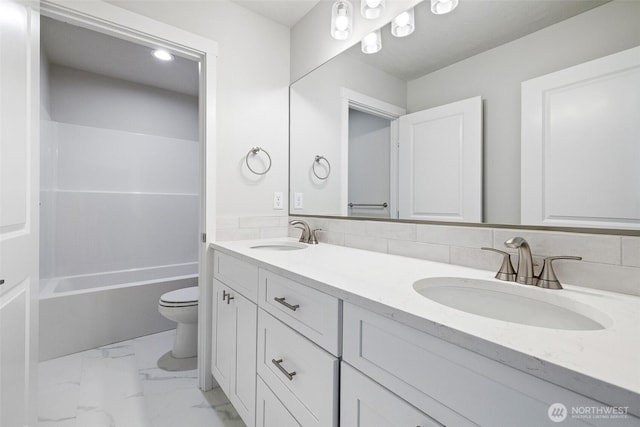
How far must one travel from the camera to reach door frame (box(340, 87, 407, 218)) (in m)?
1.32

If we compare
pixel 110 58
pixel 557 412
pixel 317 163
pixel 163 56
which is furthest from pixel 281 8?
pixel 557 412

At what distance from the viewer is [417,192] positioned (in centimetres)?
123

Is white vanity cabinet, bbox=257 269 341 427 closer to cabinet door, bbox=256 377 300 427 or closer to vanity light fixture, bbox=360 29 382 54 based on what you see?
cabinet door, bbox=256 377 300 427

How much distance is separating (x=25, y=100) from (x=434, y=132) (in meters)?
1.56

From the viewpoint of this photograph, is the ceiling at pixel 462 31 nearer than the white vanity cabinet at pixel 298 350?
No

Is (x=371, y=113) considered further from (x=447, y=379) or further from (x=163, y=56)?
(x=163, y=56)

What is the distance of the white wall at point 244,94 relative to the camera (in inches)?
64.1

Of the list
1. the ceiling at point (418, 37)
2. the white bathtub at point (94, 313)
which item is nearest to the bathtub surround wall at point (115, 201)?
the white bathtub at point (94, 313)

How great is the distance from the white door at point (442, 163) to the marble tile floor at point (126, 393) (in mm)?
1372

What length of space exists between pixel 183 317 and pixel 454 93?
2.04m

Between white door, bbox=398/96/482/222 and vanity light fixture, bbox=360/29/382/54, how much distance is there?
17.2 inches

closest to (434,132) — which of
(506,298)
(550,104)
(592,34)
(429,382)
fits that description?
(550,104)

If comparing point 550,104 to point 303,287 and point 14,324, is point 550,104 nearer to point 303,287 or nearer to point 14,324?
point 303,287

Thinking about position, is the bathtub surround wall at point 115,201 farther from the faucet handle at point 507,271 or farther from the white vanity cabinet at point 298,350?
the faucet handle at point 507,271
